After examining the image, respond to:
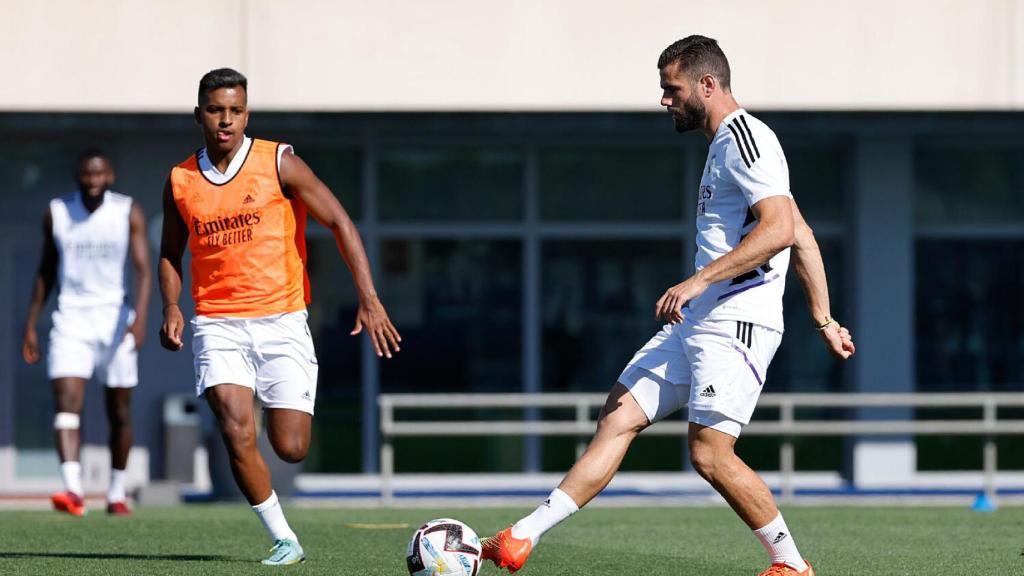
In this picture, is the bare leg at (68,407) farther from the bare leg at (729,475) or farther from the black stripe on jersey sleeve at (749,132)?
the black stripe on jersey sleeve at (749,132)

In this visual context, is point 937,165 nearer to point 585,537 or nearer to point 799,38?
point 799,38

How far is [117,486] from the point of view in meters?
11.2

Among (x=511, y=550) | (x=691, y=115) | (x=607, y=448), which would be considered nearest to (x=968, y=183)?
(x=691, y=115)

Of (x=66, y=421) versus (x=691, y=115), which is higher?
(x=691, y=115)

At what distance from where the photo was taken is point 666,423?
1430 cm

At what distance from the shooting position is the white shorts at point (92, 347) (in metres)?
11.0

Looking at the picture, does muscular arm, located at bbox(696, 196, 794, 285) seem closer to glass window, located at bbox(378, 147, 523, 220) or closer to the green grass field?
the green grass field

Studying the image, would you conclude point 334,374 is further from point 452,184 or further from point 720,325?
point 720,325

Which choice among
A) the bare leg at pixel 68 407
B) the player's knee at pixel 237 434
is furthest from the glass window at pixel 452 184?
the player's knee at pixel 237 434

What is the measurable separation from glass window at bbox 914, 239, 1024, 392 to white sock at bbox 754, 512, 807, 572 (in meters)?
10.2

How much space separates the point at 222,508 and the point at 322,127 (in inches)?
154

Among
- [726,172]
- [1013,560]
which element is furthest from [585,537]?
[726,172]

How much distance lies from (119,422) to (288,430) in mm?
3970

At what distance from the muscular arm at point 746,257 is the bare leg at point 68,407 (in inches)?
231
